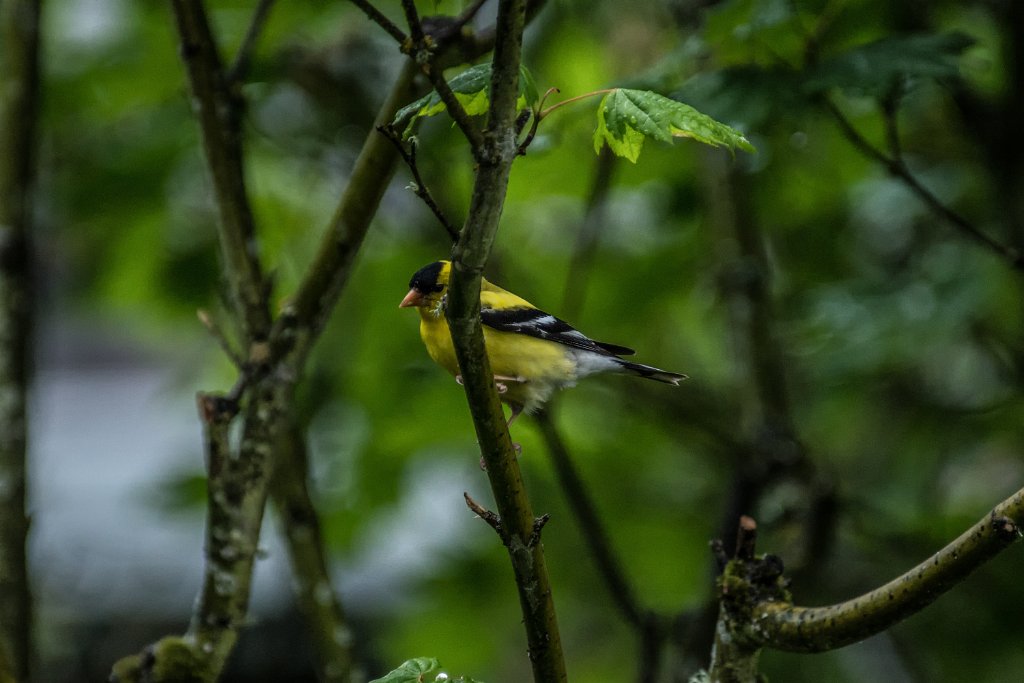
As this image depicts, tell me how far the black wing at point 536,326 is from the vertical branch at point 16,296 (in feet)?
3.98

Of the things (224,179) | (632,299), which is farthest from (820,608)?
(632,299)

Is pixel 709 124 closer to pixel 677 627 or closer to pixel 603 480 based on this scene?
pixel 677 627

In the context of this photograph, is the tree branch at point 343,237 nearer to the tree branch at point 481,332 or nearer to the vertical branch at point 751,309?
the tree branch at point 481,332

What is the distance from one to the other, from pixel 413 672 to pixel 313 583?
1.30 metres

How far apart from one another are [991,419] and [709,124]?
3.21 meters

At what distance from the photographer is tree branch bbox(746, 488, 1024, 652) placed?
4.71ft

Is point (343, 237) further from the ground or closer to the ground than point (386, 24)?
further from the ground

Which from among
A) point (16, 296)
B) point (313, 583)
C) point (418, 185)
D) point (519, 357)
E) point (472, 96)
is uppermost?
point (16, 296)

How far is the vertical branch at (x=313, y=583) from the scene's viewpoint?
2828mm

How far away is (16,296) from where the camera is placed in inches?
109

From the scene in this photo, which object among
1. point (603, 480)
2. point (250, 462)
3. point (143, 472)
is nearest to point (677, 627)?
point (603, 480)

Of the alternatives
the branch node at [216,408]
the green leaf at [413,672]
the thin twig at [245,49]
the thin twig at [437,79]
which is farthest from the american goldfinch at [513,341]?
the thin twig at [437,79]

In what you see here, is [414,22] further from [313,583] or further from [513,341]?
[313,583]

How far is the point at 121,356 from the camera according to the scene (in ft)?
38.6
